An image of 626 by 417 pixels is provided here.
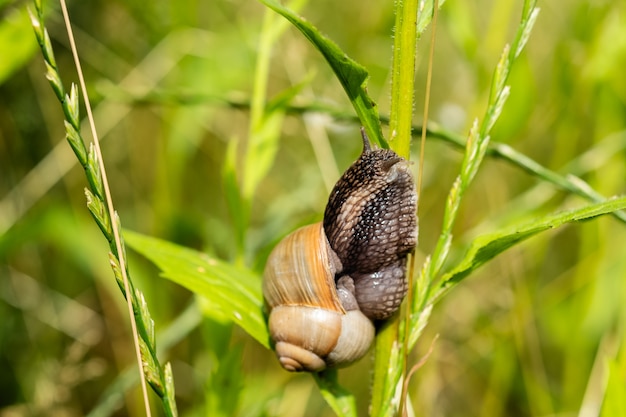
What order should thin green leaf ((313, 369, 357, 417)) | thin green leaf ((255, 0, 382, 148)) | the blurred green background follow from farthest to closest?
1. the blurred green background
2. thin green leaf ((313, 369, 357, 417))
3. thin green leaf ((255, 0, 382, 148))

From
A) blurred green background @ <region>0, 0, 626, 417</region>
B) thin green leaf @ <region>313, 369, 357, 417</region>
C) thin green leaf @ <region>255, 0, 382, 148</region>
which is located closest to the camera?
thin green leaf @ <region>255, 0, 382, 148</region>

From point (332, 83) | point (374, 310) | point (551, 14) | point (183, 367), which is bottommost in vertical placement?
point (183, 367)

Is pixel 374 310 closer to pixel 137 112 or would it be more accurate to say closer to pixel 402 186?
pixel 402 186

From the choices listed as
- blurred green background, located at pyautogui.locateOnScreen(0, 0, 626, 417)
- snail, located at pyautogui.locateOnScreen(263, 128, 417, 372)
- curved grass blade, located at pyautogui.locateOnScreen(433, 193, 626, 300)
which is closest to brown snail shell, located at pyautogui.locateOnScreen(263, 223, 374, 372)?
snail, located at pyautogui.locateOnScreen(263, 128, 417, 372)

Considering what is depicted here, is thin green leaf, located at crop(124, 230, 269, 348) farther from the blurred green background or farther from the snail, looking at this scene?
the blurred green background

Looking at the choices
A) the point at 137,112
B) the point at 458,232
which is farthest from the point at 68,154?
the point at 458,232

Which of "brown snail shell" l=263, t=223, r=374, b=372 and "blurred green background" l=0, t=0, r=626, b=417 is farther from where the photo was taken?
"blurred green background" l=0, t=0, r=626, b=417

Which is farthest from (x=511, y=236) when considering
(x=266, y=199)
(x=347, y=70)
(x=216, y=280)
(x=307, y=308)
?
(x=266, y=199)
